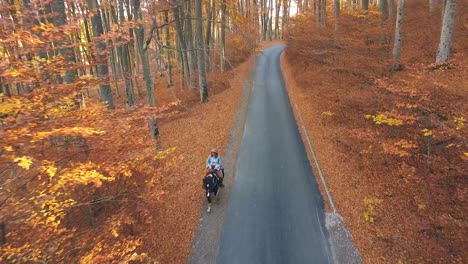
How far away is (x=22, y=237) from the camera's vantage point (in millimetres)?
5051

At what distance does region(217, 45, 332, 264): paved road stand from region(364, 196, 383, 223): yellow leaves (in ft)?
4.71

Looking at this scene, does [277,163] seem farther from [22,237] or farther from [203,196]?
[22,237]

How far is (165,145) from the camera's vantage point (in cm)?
1577

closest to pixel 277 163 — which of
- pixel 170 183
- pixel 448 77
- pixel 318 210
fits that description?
pixel 318 210

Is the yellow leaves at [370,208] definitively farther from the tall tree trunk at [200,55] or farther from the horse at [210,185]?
the tall tree trunk at [200,55]

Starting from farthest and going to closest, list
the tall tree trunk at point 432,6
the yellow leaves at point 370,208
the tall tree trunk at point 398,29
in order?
the tall tree trunk at point 432,6, the tall tree trunk at point 398,29, the yellow leaves at point 370,208

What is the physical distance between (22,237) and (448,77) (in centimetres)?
1505

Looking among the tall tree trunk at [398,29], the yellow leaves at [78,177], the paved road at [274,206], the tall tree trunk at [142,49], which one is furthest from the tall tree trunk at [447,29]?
the yellow leaves at [78,177]

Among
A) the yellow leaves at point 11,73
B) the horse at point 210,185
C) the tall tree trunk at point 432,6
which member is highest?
the tall tree trunk at point 432,6

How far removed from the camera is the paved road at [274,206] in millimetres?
8297

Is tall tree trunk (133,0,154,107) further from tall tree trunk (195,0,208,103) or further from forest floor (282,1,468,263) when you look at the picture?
forest floor (282,1,468,263)

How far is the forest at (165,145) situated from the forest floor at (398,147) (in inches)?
2.0

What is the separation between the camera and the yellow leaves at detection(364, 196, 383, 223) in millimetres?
9227

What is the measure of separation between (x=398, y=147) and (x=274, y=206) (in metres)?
5.32
